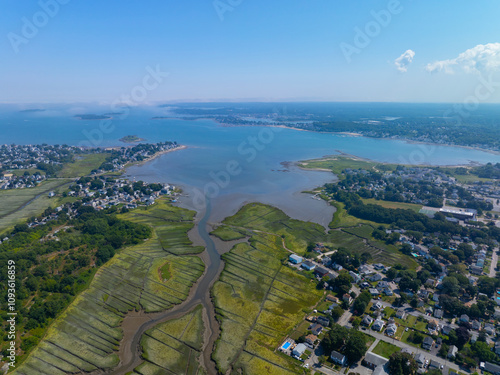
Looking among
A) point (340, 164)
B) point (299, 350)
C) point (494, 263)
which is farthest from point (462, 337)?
point (340, 164)

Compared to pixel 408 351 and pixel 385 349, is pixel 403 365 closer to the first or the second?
pixel 385 349

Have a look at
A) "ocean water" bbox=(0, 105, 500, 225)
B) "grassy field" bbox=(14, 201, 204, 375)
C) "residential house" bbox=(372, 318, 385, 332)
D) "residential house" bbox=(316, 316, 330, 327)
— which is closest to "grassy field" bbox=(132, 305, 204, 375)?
"grassy field" bbox=(14, 201, 204, 375)

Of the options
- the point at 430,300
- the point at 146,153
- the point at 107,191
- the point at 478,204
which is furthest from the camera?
the point at 146,153

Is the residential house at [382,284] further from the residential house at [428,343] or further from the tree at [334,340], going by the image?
the tree at [334,340]

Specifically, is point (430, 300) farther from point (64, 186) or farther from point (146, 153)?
point (146, 153)

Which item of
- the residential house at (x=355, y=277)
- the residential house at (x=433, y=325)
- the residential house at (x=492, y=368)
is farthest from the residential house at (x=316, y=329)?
the residential house at (x=492, y=368)

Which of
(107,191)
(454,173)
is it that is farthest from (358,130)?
(107,191)
